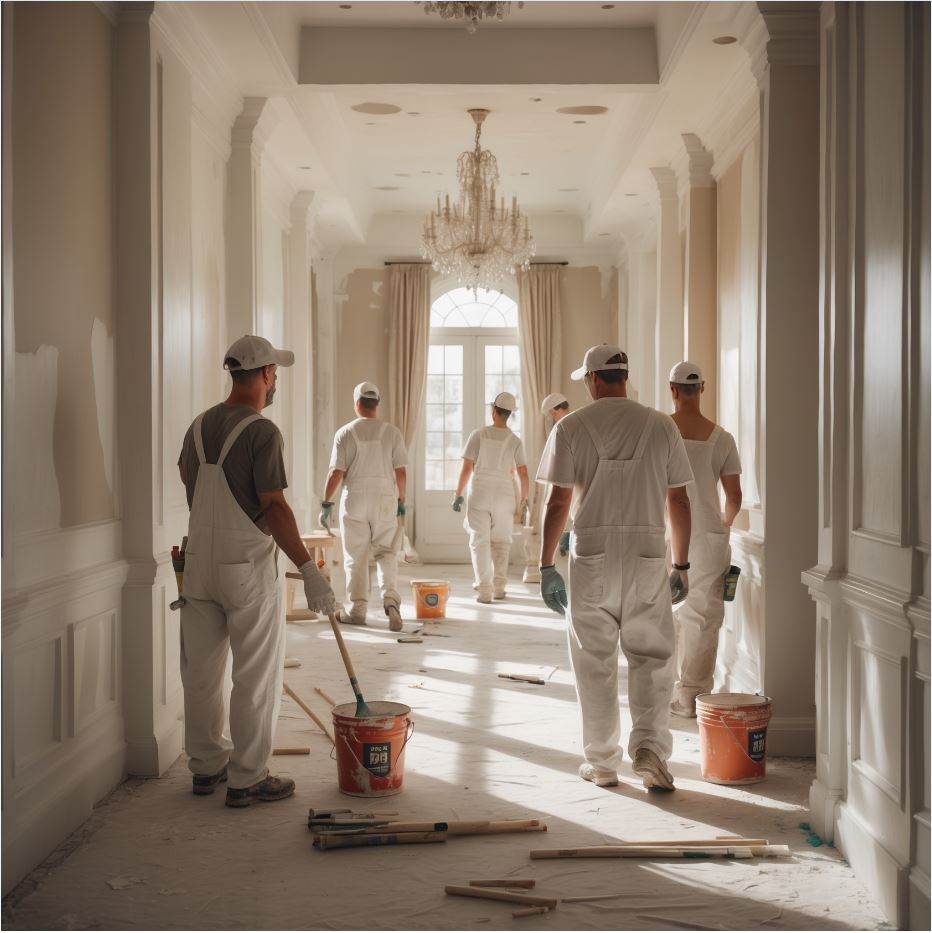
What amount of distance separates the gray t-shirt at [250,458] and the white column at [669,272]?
183 inches

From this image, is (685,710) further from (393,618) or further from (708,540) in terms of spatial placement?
(393,618)

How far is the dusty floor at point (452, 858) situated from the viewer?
2.96 meters

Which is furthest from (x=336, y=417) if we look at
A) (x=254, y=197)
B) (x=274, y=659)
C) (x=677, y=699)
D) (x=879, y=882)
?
(x=879, y=882)

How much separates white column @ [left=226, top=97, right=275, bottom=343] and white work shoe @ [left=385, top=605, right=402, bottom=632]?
7.57 feet

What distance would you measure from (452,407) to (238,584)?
847 cm

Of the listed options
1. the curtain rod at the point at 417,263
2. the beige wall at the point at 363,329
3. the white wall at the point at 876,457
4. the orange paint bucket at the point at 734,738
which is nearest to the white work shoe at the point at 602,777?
the orange paint bucket at the point at 734,738

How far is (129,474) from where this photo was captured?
4309mm

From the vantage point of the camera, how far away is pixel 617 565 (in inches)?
159

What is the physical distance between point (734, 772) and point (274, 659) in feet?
6.14

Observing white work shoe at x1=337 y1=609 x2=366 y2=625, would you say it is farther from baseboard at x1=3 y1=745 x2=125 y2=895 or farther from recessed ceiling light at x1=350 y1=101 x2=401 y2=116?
recessed ceiling light at x1=350 y1=101 x2=401 y2=116

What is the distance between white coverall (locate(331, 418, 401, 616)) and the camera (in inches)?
301

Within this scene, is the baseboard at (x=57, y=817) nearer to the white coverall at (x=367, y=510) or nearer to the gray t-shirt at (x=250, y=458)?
the gray t-shirt at (x=250, y=458)

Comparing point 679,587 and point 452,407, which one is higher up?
point 452,407

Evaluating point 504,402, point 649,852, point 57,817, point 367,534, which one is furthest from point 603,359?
point 504,402
